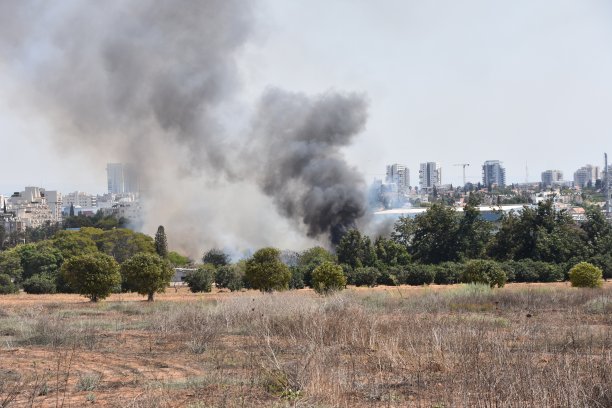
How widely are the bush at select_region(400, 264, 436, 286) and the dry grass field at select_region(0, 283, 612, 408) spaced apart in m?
17.8

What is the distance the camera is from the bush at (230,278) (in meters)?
38.2

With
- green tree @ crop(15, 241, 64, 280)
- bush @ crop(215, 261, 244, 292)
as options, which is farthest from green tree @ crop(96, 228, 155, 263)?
bush @ crop(215, 261, 244, 292)

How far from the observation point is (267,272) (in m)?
30.0

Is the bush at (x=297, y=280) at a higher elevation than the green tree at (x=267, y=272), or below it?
below

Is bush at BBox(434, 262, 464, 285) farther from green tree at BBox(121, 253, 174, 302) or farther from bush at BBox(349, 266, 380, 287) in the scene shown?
green tree at BBox(121, 253, 174, 302)

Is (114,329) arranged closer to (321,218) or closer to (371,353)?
(371,353)

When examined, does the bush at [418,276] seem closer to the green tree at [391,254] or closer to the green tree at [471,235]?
the green tree at [391,254]

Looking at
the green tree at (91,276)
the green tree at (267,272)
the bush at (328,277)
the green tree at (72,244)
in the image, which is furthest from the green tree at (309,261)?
the green tree at (72,244)

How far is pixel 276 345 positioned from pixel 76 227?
9284 cm

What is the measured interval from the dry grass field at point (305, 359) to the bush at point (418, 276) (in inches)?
703

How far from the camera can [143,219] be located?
9044cm

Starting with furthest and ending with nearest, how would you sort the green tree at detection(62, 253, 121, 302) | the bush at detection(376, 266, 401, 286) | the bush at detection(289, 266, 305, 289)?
the bush at detection(376, 266, 401, 286) < the bush at detection(289, 266, 305, 289) < the green tree at detection(62, 253, 121, 302)

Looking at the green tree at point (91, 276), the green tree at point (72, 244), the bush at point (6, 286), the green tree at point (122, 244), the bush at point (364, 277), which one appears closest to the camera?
the green tree at point (91, 276)

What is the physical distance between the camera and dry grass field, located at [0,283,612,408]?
8.32m
